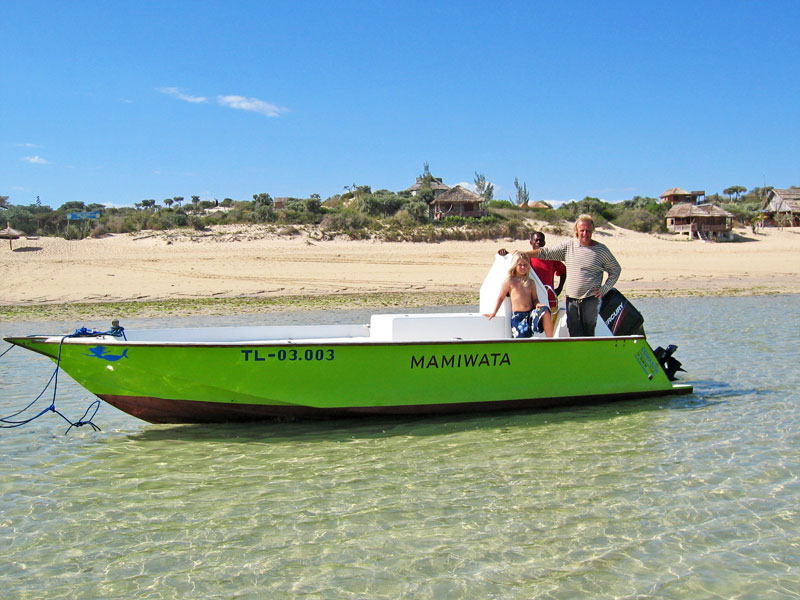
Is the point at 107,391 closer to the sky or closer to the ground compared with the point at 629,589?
closer to the sky

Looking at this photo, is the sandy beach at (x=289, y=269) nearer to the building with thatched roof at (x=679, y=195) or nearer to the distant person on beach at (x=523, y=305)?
the distant person on beach at (x=523, y=305)

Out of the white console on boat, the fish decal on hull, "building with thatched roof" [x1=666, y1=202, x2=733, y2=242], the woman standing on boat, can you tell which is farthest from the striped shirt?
"building with thatched roof" [x1=666, y1=202, x2=733, y2=242]

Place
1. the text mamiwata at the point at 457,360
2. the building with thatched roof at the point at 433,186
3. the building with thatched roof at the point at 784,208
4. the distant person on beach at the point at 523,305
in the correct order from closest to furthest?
the text mamiwata at the point at 457,360 < the distant person on beach at the point at 523,305 < the building with thatched roof at the point at 784,208 < the building with thatched roof at the point at 433,186

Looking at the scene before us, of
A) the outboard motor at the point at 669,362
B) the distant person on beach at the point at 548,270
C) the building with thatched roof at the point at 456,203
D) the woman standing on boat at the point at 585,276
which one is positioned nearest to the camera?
the woman standing on boat at the point at 585,276

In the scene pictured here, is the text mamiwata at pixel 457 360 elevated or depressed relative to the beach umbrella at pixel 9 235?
depressed

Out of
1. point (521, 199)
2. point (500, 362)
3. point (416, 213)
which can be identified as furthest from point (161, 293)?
point (521, 199)

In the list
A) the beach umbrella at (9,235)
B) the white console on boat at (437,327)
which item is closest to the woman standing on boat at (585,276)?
the white console on boat at (437,327)

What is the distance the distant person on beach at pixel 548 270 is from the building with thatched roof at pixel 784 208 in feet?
156

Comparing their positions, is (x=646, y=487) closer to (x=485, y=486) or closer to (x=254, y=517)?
(x=485, y=486)

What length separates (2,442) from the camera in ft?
20.7

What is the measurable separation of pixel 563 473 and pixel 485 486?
2.22ft

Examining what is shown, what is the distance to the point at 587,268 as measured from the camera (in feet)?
23.4

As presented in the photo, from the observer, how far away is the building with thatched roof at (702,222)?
136 feet

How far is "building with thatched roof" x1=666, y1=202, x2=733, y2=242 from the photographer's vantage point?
4150 centimetres
